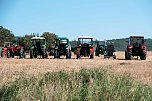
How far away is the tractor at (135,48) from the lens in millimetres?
29958

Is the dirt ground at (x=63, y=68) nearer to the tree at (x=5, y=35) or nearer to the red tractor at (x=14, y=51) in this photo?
the red tractor at (x=14, y=51)

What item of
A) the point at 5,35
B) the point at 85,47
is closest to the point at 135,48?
the point at 85,47

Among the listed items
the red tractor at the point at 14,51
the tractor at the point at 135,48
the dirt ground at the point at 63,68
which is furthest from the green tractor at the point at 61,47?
the dirt ground at the point at 63,68

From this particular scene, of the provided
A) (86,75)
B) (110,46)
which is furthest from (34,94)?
(110,46)

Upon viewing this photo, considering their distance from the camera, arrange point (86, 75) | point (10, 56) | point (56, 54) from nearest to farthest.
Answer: point (86, 75) < point (56, 54) < point (10, 56)

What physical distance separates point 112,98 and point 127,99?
0.25 m

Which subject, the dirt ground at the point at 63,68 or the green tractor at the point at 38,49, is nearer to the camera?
the dirt ground at the point at 63,68

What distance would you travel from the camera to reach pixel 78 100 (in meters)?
6.02

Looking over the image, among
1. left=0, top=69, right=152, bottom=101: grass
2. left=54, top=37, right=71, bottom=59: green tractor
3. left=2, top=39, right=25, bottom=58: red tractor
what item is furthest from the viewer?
left=2, top=39, right=25, bottom=58: red tractor

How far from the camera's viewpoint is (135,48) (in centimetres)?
3086

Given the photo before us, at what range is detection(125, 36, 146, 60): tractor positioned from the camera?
2996 cm

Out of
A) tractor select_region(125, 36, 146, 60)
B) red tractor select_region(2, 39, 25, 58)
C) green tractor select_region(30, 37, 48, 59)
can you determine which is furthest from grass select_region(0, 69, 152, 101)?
red tractor select_region(2, 39, 25, 58)

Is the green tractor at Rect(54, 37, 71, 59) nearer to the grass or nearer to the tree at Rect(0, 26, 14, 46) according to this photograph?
the grass

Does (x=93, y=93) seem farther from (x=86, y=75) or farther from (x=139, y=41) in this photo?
(x=139, y=41)
